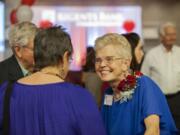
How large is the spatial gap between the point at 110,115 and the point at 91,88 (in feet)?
7.34

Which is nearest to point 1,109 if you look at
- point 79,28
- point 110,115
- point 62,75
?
point 62,75

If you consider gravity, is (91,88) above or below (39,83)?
below

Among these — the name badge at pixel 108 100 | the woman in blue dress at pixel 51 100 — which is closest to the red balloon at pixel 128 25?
the name badge at pixel 108 100

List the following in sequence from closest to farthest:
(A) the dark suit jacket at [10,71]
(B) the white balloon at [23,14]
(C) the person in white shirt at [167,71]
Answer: (A) the dark suit jacket at [10,71], (C) the person in white shirt at [167,71], (B) the white balloon at [23,14]

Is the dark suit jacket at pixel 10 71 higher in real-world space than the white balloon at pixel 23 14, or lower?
lower

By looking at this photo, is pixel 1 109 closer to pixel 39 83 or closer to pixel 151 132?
pixel 39 83

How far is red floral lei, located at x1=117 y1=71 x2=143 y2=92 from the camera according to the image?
7.21 ft

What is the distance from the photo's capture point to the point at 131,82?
2.20m

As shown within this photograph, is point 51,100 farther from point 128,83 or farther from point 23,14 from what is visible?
point 23,14

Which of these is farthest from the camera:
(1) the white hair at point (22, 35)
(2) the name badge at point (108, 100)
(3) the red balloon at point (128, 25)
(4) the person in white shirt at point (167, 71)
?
(3) the red balloon at point (128, 25)

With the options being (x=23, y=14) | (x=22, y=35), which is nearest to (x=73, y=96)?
(x=22, y=35)

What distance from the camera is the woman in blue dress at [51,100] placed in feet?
6.06

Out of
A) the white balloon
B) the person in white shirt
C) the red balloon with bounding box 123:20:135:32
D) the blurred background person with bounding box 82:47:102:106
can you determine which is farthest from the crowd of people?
the red balloon with bounding box 123:20:135:32

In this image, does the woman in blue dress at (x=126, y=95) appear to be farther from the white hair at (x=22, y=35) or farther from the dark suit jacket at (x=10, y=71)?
the dark suit jacket at (x=10, y=71)
